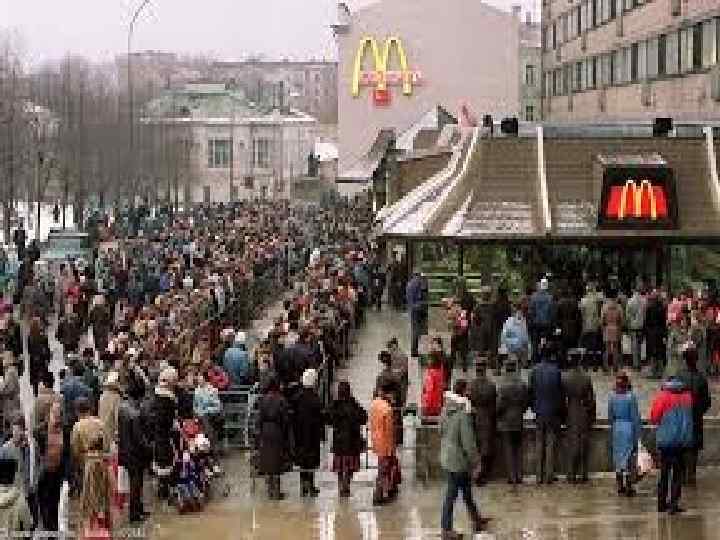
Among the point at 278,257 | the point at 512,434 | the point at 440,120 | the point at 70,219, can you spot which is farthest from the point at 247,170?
the point at 512,434

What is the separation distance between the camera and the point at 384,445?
17781 millimetres

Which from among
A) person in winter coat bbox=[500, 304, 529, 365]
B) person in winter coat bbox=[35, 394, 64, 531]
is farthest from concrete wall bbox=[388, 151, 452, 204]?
person in winter coat bbox=[35, 394, 64, 531]

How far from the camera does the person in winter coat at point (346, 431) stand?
59.4 ft

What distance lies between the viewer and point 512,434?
1833cm

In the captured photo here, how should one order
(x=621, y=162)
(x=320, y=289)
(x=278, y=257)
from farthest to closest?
(x=278, y=257) → (x=320, y=289) → (x=621, y=162)

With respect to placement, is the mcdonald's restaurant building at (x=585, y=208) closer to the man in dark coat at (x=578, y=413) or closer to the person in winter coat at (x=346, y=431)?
the man in dark coat at (x=578, y=413)

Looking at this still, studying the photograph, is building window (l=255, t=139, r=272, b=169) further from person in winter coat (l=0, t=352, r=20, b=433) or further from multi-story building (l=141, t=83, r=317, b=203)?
person in winter coat (l=0, t=352, r=20, b=433)

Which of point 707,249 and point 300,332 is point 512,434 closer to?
point 300,332

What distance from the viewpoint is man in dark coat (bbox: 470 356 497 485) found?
18.2 metres

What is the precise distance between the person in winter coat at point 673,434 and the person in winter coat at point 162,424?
5.39 metres

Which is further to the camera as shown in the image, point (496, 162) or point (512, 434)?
point (496, 162)

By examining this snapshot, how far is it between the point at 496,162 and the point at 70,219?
78392 millimetres

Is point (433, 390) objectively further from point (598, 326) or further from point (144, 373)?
point (598, 326)

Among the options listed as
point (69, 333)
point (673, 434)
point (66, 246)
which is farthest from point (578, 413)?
point (66, 246)
